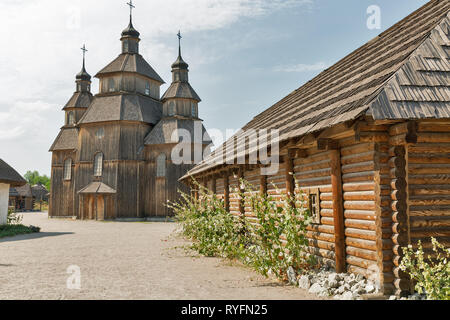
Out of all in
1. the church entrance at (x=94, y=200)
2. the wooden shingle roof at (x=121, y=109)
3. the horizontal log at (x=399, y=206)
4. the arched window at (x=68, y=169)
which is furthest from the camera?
the arched window at (x=68, y=169)

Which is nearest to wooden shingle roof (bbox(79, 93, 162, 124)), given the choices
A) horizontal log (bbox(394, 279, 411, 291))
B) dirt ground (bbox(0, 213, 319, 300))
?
dirt ground (bbox(0, 213, 319, 300))

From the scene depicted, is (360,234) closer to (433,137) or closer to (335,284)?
(335,284)

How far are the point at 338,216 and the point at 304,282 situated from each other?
1366mm

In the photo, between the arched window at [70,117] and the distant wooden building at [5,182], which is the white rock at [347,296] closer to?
the distant wooden building at [5,182]

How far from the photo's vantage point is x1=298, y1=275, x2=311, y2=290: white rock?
6.70 metres

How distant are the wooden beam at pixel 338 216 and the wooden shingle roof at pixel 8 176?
18909mm

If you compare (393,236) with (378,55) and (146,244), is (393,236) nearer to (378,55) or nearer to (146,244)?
(378,55)

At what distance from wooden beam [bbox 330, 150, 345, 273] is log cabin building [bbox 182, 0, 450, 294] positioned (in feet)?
0.06

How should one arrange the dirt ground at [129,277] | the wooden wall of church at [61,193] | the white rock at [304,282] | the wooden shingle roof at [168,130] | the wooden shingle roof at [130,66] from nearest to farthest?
the dirt ground at [129,277]
the white rock at [304,282]
the wooden shingle roof at [168,130]
the wooden shingle roof at [130,66]
the wooden wall of church at [61,193]

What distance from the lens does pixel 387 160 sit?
589cm

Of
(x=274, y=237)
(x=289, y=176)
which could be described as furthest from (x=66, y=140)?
(x=274, y=237)

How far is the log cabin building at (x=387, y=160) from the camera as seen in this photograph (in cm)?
561

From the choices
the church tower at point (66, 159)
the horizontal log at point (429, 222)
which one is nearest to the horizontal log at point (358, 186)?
the horizontal log at point (429, 222)
